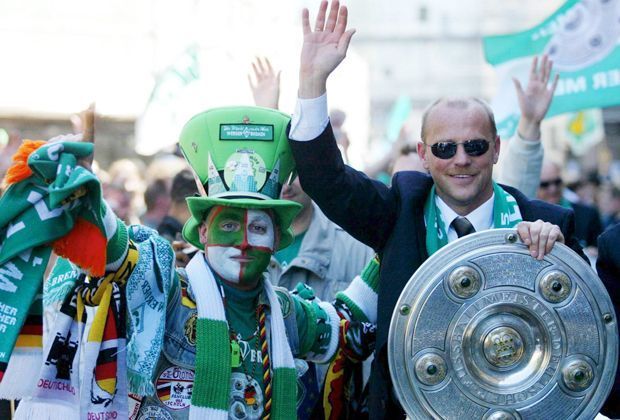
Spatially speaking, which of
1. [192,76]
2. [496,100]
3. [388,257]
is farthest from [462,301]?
[192,76]

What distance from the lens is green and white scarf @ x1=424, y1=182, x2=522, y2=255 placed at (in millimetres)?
3945

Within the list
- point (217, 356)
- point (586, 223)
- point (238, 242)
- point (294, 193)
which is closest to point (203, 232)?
point (238, 242)

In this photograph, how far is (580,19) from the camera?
727cm

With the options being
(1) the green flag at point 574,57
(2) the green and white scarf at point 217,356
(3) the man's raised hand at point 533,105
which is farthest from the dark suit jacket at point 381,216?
(1) the green flag at point 574,57

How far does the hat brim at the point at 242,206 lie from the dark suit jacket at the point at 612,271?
3.71 ft

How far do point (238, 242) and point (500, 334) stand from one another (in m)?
0.92

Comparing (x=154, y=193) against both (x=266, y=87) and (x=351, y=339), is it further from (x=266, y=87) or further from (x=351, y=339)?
(x=351, y=339)

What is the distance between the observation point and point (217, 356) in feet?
12.4

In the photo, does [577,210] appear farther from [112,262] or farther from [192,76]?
[112,262]

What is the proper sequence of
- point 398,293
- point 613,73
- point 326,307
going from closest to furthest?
point 398,293
point 326,307
point 613,73

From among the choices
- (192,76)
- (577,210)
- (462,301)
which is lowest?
(577,210)

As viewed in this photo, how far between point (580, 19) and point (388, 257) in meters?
3.85

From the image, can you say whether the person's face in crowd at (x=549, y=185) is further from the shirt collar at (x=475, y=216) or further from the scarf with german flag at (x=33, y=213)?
the scarf with german flag at (x=33, y=213)

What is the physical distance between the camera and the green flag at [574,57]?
23.7 ft
